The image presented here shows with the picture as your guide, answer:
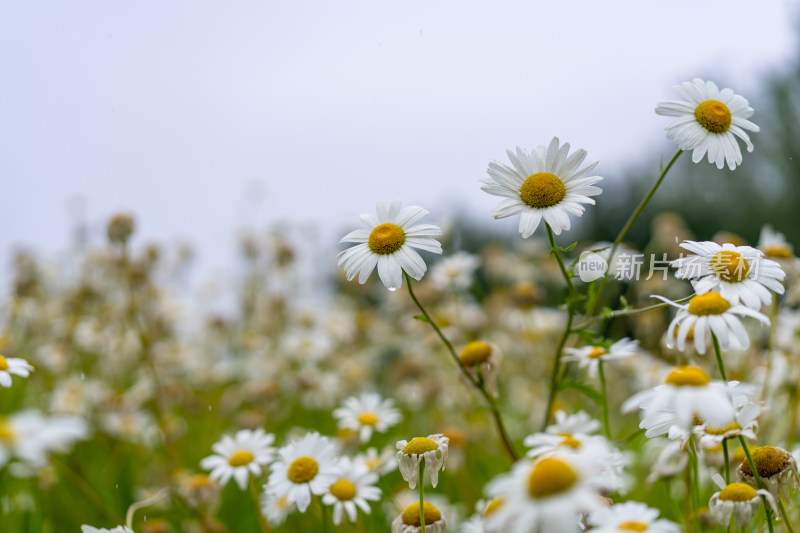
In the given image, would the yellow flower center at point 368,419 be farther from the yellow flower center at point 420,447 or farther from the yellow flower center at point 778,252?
the yellow flower center at point 778,252

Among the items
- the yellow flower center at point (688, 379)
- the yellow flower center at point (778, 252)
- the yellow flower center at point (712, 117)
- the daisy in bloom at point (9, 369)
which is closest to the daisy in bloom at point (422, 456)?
the yellow flower center at point (688, 379)

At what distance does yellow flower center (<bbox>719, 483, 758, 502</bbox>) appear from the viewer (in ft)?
2.78

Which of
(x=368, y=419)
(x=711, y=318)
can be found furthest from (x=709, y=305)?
(x=368, y=419)

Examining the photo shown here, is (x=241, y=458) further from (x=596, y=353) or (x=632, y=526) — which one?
(x=632, y=526)

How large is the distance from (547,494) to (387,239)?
0.57 metres

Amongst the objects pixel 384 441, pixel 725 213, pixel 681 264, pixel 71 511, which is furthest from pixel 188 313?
pixel 725 213

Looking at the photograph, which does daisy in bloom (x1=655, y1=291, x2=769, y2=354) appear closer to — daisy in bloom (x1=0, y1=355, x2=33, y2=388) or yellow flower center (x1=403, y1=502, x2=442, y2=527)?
yellow flower center (x1=403, y1=502, x2=442, y2=527)

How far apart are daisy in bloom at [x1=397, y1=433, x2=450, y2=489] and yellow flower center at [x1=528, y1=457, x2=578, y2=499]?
0.36 meters

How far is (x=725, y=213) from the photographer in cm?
870

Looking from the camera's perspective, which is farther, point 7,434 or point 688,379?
point 7,434

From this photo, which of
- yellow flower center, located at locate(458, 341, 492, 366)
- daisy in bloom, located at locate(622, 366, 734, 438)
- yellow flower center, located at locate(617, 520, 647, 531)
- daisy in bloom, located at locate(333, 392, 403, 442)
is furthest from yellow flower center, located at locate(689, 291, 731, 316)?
daisy in bloom, located at locate(333, 392, 403, 442)

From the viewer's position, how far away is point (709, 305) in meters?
0.90

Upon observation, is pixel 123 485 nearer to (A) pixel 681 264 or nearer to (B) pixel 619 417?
(A) pixel 681 264

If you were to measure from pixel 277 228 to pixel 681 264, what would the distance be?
312cm
